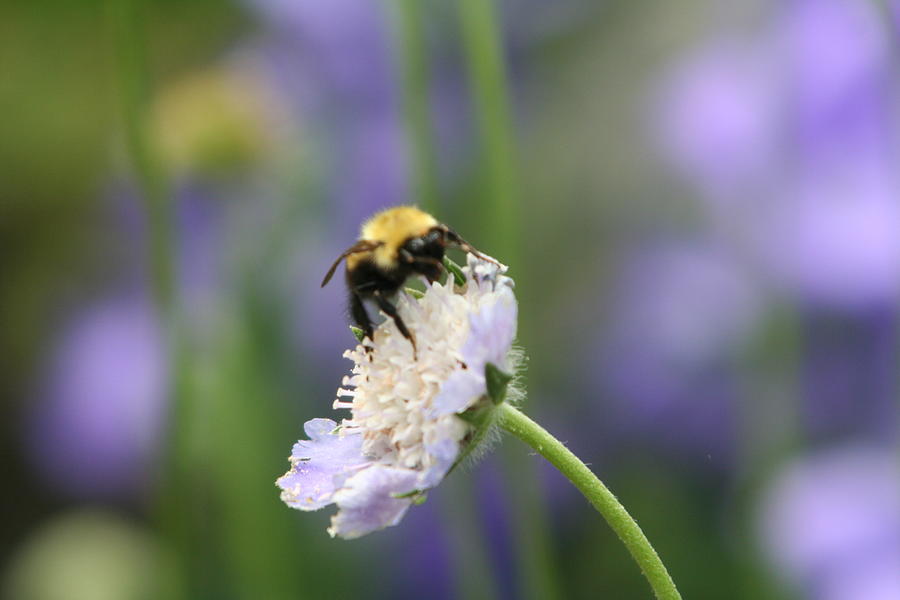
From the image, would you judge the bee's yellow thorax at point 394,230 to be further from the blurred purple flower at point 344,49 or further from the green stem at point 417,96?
the blurred purple flower at point 344,49

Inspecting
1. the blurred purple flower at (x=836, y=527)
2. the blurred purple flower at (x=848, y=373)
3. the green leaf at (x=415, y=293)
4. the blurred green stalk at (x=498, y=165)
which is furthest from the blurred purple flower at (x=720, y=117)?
the green leaf at (x=415, y=293)

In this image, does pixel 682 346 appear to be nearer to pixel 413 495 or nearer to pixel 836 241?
pixel 836 241

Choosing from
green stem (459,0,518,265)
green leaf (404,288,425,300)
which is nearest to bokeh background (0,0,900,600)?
green stem (459,0,518,265)

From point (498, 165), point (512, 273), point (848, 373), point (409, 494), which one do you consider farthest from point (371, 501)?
point (848, 373)

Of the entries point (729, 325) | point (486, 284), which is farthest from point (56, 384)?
point (486, 284)

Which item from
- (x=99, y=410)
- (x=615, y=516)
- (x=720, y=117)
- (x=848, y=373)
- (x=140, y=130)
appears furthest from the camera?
(x=99, y=410)

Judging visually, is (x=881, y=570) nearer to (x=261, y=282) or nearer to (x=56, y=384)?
(x=261, y=282)

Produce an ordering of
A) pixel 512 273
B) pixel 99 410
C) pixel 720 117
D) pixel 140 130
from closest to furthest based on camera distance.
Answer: pixel 140 130 → pixel 512 273 → pixel 720 117 → pixel 99 410
